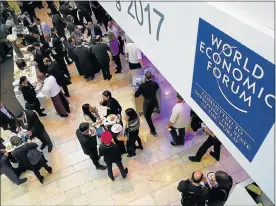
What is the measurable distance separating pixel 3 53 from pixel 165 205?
8.20m

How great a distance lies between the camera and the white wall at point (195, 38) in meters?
1.10

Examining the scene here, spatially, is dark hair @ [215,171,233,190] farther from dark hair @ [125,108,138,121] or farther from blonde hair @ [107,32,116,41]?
blonde hair @ [107,32,116,41]

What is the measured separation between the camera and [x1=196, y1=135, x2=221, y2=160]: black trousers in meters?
5.31

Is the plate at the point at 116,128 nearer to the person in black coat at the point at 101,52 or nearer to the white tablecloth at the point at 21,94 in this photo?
the person in black coat at the point at 101,52

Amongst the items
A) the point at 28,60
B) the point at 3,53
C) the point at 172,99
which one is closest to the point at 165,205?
the point at 172,99

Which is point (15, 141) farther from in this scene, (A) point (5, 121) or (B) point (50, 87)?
(B) point (50, 87)

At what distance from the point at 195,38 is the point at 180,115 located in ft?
12.1

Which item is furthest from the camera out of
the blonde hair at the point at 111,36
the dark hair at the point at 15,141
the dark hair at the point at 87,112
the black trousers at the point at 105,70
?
the black trousers at the point at 105,70

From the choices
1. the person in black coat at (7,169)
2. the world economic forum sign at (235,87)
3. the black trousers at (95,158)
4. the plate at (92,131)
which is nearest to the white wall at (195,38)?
the world economic forum sign at (235,87)

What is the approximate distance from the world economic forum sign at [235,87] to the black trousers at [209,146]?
148 inches

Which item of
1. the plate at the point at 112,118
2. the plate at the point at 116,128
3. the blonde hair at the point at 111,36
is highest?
the blonde hair at the point at 111,36

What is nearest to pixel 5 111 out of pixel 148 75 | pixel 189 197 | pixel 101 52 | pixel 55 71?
pixel 55 71

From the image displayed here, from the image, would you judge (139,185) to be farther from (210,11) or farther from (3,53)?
(3,53)

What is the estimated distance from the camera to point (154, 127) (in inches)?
254
